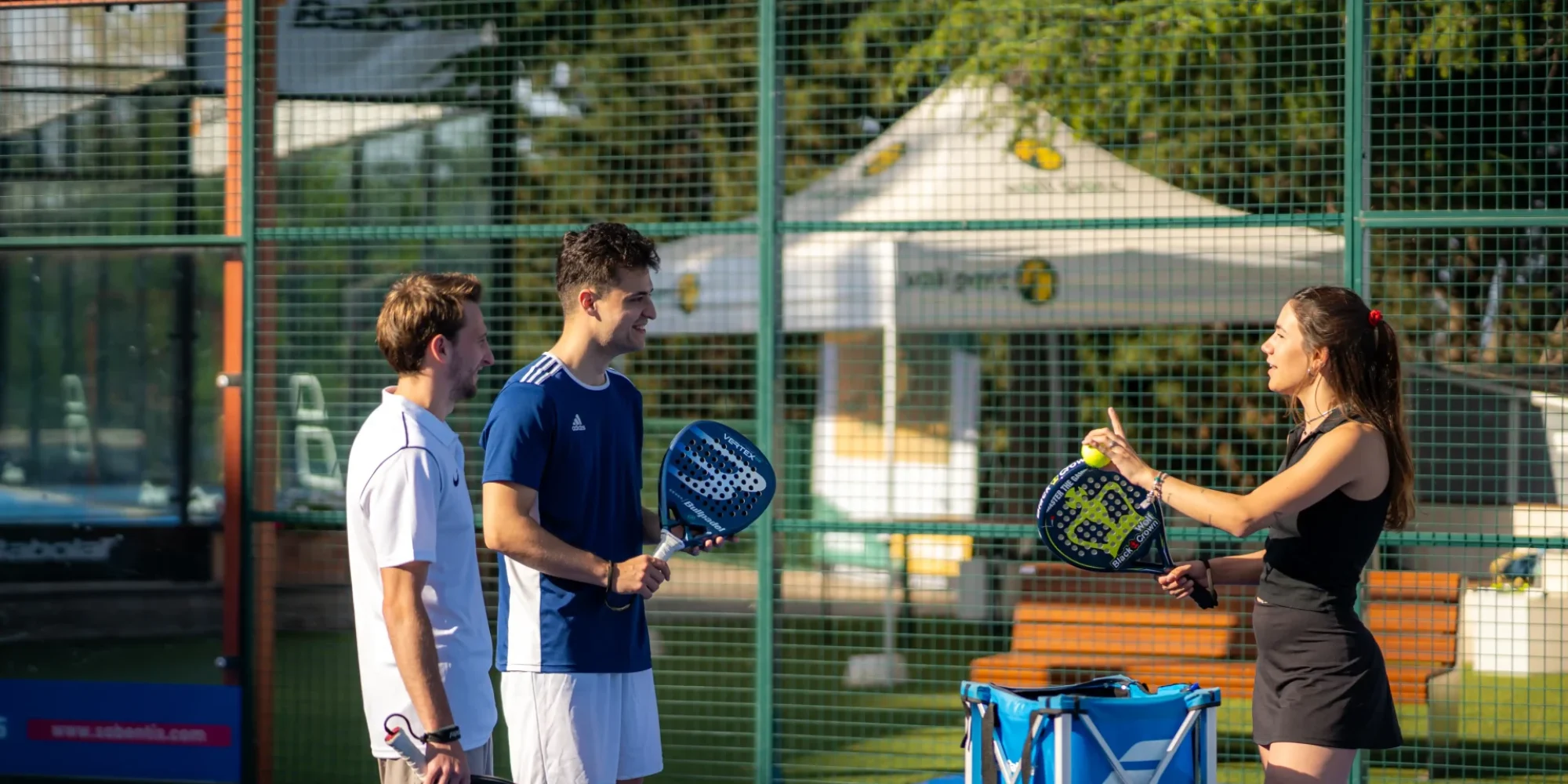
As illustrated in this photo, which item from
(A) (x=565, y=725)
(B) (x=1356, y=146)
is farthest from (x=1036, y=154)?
(A) (x=565, y=725)

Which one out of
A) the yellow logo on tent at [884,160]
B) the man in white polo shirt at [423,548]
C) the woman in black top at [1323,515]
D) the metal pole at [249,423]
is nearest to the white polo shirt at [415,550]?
the man in white polo shirt at [423,548]

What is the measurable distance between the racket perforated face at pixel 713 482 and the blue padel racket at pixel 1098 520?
2.29 feet

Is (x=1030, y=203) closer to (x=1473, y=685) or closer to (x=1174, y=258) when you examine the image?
(x=1174, y=258)

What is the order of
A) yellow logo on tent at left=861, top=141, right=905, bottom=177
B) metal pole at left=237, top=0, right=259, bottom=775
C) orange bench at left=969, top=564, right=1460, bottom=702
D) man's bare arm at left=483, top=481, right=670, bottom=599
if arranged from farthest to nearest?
yellow logo on tent at left=861, top=141, right=905, bottom=177 → orange bench at left=969, top=564, right=1460, bottom=702 → metal pole at left=237, top=0, right=259, bottom=775 → man's bare arm at left=483, top=481, right=670, bottom=599

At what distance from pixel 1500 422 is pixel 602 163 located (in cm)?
1110

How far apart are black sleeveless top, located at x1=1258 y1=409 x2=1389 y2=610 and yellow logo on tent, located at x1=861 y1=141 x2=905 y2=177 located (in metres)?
5.51

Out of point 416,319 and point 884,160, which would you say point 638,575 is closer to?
point 416,319

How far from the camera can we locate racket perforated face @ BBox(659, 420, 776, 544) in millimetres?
3504

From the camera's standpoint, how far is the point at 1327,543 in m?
3.30

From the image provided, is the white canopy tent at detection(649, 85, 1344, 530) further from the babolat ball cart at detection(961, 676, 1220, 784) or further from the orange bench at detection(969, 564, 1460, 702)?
the babolat ball cart at detection(961, 676, 1220, 784)

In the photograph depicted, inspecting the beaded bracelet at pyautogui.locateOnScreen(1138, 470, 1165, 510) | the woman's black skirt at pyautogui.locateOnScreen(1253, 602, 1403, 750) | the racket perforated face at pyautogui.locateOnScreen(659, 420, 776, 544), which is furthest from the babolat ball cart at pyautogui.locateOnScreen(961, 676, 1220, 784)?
the racket perforated face at pyautogui.locateOnScreen(659, 420, 776, 544)

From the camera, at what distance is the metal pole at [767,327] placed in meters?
5.41

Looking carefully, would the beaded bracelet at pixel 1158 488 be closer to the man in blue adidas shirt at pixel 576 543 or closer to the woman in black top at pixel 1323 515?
the woman in black top at pixel 1323 515

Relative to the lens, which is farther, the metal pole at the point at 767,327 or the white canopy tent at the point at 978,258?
the white canopy tent at the point at 978,258
